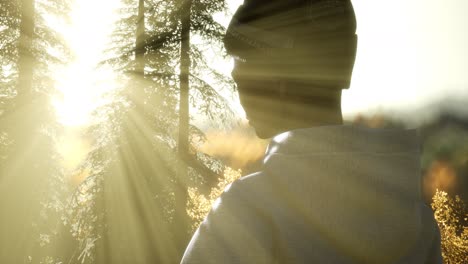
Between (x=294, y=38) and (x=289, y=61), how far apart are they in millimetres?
79

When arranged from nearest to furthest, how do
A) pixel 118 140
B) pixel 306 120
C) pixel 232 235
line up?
pixel 232 235, pixel 306 120, pixel 118 140

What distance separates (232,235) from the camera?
75cm

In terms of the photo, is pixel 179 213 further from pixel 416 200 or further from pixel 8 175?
pixel 416 200

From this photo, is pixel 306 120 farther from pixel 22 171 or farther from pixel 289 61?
pixel 22 171

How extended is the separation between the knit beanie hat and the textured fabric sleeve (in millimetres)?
497

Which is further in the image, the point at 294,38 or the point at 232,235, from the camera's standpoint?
the point at 294,38

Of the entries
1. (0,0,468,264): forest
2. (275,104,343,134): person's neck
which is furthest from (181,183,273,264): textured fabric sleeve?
(0,0,468,264): forest

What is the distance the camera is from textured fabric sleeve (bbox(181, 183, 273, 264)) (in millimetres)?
731

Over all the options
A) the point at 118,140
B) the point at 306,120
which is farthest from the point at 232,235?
the point at 118,140

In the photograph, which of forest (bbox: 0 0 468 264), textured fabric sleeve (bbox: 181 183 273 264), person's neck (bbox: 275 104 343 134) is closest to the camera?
textured fabric sleeve (bbox: 181 183 273 264)

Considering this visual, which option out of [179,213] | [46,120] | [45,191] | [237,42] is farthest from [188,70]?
[237,42]

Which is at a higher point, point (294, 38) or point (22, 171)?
point (294, 38)

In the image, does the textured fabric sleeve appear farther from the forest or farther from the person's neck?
the forest

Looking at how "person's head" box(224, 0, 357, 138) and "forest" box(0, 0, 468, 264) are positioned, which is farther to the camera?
"forest" box(0, 0, 468, 264)
